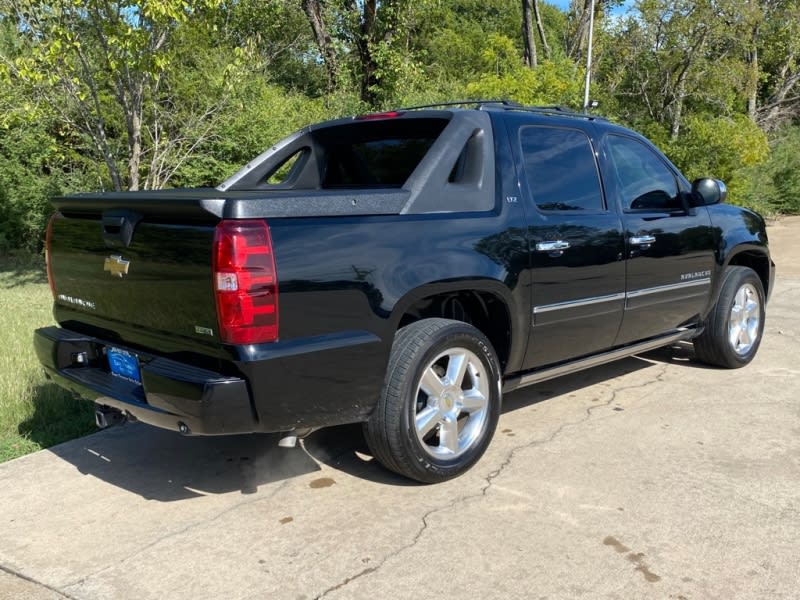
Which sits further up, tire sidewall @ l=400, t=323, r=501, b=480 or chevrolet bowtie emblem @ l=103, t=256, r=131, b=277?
chevrolet bowtie emblem @ l=103, t=256, r=131, b=277

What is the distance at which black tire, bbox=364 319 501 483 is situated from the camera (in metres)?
3.60

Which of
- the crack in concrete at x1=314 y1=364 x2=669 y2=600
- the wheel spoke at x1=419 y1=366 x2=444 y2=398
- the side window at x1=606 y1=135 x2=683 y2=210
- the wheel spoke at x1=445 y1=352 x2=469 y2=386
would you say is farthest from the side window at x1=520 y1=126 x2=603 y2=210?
the crack in concrete at x1=314 y1=364 x2=669 y2=600

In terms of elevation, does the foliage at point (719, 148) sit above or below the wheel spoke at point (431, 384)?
above

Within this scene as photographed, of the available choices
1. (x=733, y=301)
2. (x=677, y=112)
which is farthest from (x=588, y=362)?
(x=677, y=112)

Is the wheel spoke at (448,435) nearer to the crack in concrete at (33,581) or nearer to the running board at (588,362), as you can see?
the running board at (588,362)

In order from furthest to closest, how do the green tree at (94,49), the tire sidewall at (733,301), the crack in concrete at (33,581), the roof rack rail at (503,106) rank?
the green tree at (94,49)
the tire sidewall at (733,301)
the roof rack rail at (503,106)
the crack in concrete at (33,581)

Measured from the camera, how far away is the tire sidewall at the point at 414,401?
11.9 ft

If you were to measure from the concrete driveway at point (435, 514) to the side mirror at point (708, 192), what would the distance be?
1449mm

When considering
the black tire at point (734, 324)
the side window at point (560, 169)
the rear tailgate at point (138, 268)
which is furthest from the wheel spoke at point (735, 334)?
the rear tailgate at point (138, 268)

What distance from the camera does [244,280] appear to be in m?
3.06

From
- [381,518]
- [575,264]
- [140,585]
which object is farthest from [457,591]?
[575,264]

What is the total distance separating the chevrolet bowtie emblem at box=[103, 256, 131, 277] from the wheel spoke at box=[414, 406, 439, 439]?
1544 mm

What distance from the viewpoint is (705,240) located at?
18.1 feet

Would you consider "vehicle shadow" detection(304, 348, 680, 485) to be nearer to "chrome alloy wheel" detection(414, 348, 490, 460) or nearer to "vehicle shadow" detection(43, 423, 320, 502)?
"vehicle shadow" detection(43, 423, 320, 502)
